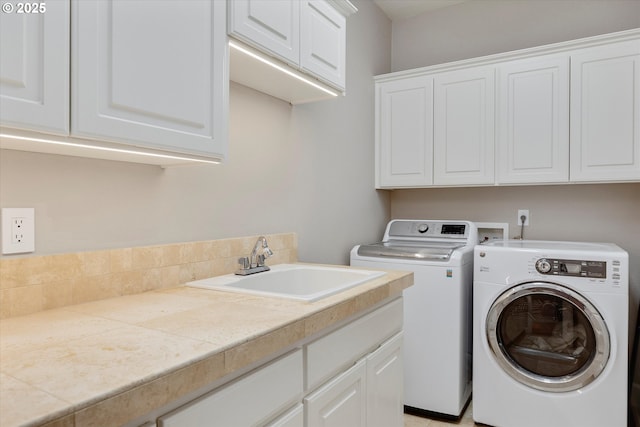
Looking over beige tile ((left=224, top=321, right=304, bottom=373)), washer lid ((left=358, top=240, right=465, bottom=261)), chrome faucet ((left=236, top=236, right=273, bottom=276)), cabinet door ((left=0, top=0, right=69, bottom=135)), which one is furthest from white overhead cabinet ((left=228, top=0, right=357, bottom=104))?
washer lid ((left=358, top=240, right=465, bottom=261))

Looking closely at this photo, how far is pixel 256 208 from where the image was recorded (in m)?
1.93

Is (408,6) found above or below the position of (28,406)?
above

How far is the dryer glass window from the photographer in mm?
2154

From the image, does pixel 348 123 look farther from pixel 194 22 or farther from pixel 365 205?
pixel 194 22

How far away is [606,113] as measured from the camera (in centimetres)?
240

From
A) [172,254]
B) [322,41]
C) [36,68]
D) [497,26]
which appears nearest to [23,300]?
[172,254]

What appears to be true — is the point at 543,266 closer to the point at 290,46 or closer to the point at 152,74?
the point at 290,46

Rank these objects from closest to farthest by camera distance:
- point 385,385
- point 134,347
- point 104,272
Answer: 1. point 134,347
2. point 104,272
3. point 385,385

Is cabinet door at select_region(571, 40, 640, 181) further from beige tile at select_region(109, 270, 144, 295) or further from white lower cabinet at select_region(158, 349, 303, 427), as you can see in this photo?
beige tile at select_region(109, 270, 144, 295)

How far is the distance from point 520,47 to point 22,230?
3.18 m

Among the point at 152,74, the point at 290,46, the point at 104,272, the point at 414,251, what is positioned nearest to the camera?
the point at 152,74

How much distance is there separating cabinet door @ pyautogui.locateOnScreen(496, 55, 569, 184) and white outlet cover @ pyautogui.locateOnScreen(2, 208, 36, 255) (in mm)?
2569

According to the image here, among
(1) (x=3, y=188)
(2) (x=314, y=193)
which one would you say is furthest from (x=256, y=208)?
(1) (x=3, y=188)

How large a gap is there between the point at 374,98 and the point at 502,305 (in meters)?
1.73
